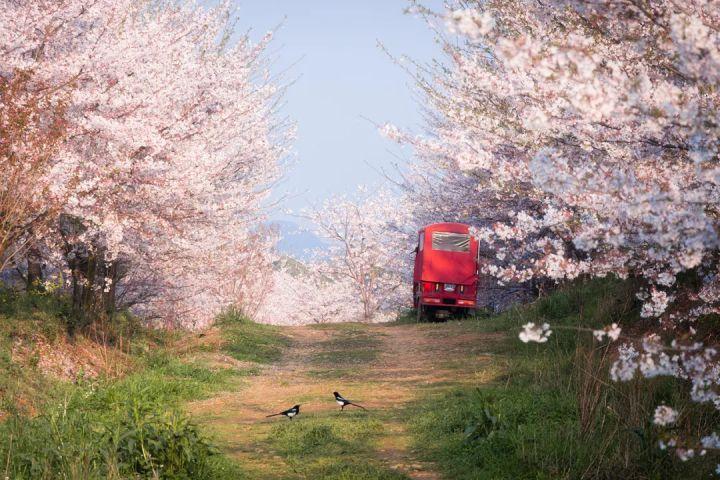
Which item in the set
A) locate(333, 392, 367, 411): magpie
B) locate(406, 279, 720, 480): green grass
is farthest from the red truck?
locate(333, 392, 367, 411): magpie

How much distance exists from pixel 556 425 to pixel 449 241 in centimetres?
1552

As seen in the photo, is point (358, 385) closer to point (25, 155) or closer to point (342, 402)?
point (342, 402)

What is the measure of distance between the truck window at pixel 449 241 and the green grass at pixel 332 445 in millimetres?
13657

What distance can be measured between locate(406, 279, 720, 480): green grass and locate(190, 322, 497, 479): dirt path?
0.37 m

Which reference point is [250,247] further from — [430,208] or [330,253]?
[330,253]

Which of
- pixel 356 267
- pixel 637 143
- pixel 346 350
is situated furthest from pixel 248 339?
pixel 356 267

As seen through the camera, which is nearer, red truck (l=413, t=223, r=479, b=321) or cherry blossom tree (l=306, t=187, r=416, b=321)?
red truck (l=413, t=223, r=479, b=321)

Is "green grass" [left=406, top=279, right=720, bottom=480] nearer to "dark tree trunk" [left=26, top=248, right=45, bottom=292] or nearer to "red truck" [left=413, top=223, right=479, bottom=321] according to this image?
"dark tree trunk" [left=26, top=248, right=45, bottom=292]

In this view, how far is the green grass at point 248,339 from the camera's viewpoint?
632 inches

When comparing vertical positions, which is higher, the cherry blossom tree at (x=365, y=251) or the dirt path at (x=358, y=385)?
the cherry blossom tree at (x=365, y=251)

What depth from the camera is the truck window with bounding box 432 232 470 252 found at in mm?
22609

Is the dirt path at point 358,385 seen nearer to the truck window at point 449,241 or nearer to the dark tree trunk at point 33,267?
the truck window at point 449,241

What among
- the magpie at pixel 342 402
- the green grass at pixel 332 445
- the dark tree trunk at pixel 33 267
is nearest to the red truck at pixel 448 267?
the dark tree trunk at pixel 33 267

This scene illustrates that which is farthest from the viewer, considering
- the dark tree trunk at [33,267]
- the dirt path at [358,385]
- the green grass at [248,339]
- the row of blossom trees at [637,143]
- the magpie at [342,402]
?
the green grass at [248,339]
